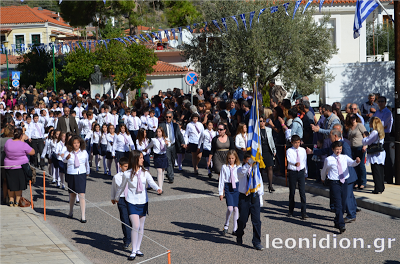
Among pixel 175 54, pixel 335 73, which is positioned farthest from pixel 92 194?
pixel 175 54

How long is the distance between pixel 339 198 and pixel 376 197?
8.05 ft

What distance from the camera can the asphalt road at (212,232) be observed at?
7.50m

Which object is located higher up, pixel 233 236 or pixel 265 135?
pixel 265 135

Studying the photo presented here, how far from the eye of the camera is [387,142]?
11969 millimetres

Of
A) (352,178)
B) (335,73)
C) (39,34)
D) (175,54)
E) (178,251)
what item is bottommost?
(178,251)

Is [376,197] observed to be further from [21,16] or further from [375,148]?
[21,16]

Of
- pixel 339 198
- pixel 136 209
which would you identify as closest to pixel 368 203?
pixel 339 198

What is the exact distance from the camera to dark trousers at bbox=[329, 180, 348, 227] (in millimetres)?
8555

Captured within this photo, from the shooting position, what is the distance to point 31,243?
8.37 meters

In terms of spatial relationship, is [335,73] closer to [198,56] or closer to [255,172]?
[198,56]

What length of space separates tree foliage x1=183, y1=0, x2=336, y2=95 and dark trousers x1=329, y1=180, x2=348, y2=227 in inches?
510

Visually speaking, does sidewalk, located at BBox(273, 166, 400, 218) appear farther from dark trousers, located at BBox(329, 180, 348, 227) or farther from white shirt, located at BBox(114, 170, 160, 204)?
white shirt, located at BBox(114, 170, 160, 204)

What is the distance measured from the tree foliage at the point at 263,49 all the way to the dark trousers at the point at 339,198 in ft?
42.5

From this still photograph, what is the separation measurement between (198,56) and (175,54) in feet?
78.0
